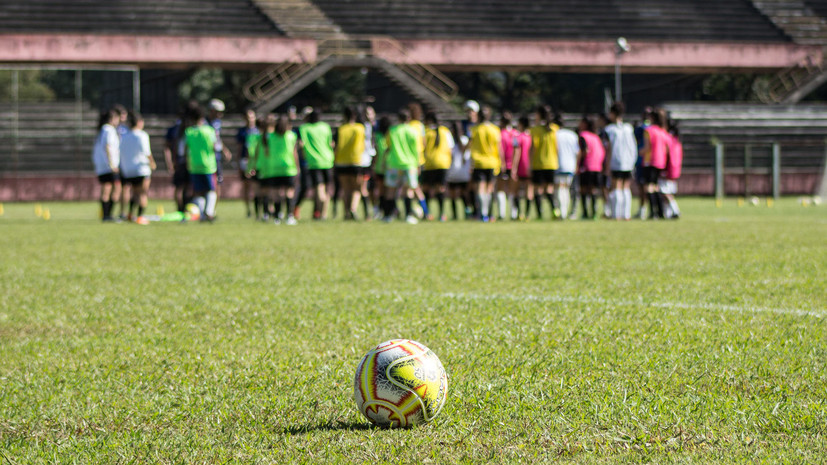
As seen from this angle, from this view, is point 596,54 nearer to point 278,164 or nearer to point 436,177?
point 436,177

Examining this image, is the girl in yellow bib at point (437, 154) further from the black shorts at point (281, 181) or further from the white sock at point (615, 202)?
the white sock at point (615, 202)

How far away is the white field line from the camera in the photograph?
5.95 metres

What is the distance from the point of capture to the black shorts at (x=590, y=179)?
1788 centimetres

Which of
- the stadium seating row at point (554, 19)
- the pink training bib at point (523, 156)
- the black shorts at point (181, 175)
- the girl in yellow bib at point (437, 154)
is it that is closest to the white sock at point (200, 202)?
the black shorts at point (181, 175)

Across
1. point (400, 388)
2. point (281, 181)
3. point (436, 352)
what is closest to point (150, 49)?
point (281, 181)

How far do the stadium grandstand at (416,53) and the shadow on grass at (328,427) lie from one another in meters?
Answer: 28.0

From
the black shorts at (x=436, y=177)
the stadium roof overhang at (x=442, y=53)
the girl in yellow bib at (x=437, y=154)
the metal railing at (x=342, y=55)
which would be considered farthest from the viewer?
the metal railing at (x=342, y=55)

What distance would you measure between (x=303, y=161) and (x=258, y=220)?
1.52 m

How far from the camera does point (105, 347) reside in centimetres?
526

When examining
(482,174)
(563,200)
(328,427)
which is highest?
(482,174)

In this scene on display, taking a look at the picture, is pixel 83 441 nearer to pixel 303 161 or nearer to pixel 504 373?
pixel 504 373

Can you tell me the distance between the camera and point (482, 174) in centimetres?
1745

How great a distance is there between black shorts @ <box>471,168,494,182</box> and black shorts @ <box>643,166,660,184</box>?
2652 mm

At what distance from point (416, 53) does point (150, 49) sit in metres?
10.1
